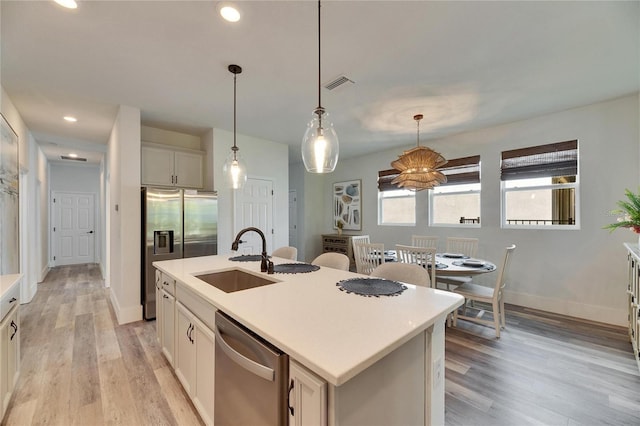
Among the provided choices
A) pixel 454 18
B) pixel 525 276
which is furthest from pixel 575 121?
pixel 454 18

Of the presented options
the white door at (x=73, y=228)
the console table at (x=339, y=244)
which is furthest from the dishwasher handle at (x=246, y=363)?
the white door at (x=73, y=228)

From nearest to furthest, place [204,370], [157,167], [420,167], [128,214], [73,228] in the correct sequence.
Result: [204,370] → [420,167] → [128,214] → [157,167] → [73,228]

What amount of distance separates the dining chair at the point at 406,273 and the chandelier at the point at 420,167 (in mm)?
1698

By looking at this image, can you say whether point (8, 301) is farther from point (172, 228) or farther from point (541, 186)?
point (541, 186)

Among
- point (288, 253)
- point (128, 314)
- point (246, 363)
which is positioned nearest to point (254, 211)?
point (288, 253)

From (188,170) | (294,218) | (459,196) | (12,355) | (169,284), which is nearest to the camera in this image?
(12,355)

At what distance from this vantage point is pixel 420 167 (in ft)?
10.6

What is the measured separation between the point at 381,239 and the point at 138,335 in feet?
14.2

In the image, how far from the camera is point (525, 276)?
3756 mm

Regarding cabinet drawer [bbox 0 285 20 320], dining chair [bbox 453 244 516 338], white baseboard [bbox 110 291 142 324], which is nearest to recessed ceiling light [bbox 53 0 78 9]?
cabinet drawer [bbox 0 285 20 320]

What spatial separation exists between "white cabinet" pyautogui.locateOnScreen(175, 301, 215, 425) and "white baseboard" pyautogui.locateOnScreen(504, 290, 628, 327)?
4.16 metres

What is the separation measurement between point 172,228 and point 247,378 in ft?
9.69

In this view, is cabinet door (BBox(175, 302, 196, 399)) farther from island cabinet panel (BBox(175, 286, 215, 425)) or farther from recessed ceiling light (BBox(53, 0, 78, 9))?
recessed ceiling light (BBox(53, 0, 78, 9))

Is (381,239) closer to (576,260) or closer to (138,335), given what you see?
(576,260)
